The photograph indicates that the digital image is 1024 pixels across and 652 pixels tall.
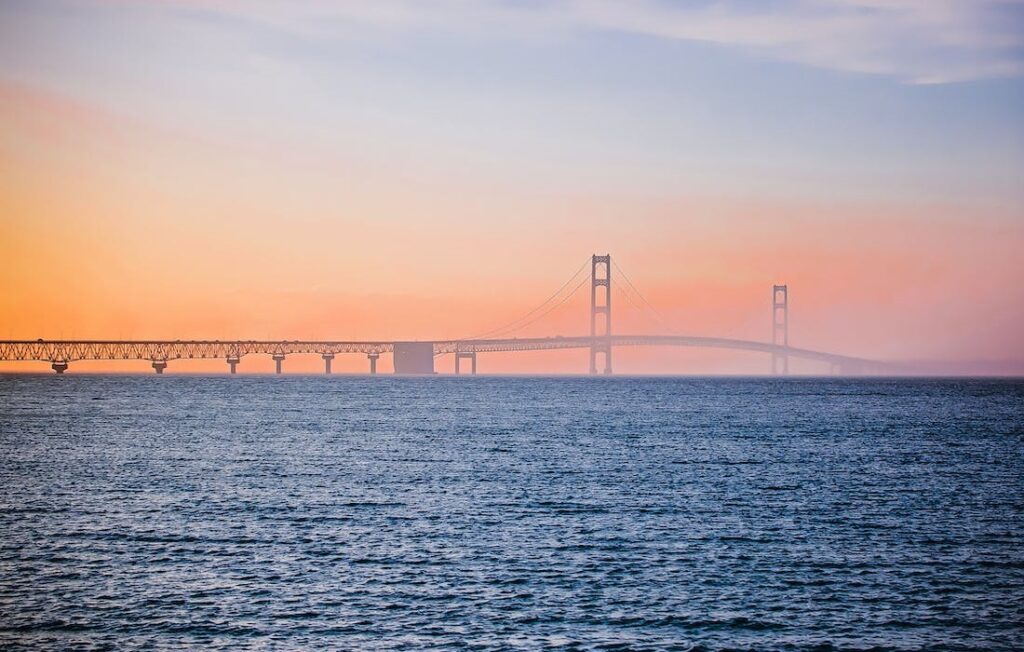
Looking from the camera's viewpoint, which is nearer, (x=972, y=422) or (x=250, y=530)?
(x=250, y=530)

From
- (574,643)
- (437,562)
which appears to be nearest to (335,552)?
(437,562)

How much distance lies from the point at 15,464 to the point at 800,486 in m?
33.1

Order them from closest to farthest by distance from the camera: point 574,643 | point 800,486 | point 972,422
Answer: point 574,643
point 800,486
point 972,422

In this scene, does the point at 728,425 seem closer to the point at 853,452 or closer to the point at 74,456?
the point at 853,452

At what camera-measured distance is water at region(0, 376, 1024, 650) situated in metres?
21.6

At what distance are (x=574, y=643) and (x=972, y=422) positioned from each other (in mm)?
Result: 77802

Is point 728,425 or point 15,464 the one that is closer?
point 15,464

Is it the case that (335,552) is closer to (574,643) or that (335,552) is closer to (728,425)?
(574,643)

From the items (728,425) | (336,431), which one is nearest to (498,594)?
(336,431)

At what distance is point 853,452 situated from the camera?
59.3 m

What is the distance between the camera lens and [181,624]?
71.2 feet

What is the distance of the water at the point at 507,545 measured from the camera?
21.6 m

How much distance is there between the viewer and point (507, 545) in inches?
1164

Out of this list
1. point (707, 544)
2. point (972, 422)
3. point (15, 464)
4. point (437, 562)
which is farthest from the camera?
point (972, 422)
